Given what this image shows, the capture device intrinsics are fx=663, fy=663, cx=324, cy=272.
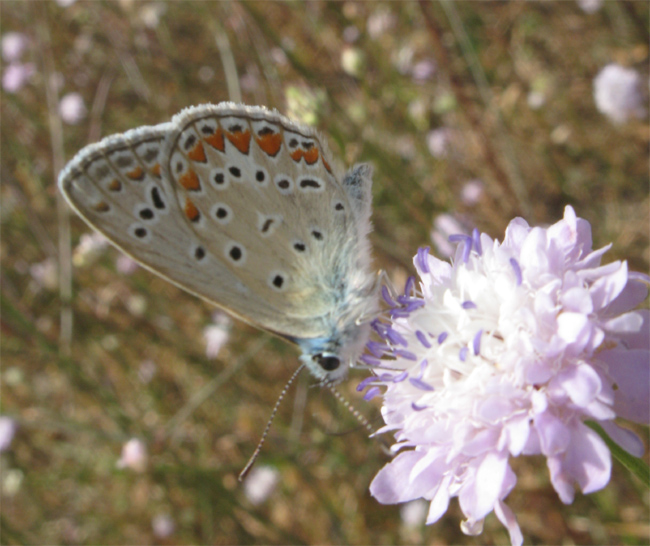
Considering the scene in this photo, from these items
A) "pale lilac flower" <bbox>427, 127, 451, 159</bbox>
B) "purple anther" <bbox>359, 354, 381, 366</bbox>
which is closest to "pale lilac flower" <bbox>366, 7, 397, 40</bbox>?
"pale lilac flower" <bbox>427, 127, 451, 159</bbox>

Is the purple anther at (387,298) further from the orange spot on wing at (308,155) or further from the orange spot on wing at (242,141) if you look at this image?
the orange spot on wing at (242,141)

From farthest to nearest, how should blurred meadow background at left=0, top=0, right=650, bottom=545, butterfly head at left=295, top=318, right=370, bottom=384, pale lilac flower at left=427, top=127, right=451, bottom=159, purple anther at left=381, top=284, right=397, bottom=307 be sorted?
pale lilac flower at left=427, top=127, right=451, bottom=159 → blurred meadow background at left=0, top=0, right=650, bottom=545 → butterfly head at left=295, top=318, right=370, bottom=384 → purple anther at left=381, top=284, right=397, bottom=307

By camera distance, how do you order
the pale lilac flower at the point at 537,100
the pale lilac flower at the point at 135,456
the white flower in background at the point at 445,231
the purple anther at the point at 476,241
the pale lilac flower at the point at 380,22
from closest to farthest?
the purple anther at the point at 476,241 < the white flower in background at the point at 445,231 < the pale lilac flower at the point at 135,456 < the pale lilac flower at the point at 537,100 < the pale lilac flower at the point at 380,22

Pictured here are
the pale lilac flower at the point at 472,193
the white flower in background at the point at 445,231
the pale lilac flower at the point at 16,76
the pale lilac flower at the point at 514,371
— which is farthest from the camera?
the pale lilac flower at the point at 16,76

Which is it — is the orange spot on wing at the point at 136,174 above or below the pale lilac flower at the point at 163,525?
above

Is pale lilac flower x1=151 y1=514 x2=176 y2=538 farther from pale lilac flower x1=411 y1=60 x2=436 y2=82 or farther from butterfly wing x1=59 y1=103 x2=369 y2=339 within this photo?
pale lilac flower x1=411 y1=60 x2=436 y2=82

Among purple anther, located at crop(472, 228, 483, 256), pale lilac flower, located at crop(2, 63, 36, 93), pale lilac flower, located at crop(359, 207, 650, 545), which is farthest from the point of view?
pale lilac flower, located at crop(2, 63, 36, 93)

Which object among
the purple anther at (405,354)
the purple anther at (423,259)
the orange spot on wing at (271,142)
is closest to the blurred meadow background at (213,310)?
the orange spot on wing at (271,142)
